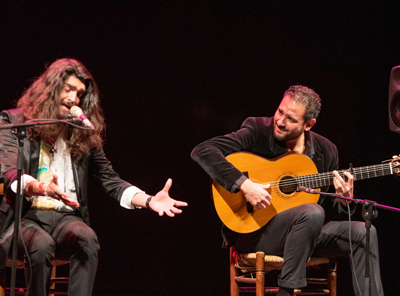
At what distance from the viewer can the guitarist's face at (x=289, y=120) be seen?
9.30ft

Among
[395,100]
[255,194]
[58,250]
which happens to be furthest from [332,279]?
[58,250]

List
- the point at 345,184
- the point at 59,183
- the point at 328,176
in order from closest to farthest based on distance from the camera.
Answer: the point at 59,183
the point at 345,184
the point at 328,176

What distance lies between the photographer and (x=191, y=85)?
12.7 feet

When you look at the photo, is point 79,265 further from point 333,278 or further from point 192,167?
point 192,167

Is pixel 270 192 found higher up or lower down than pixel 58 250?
higher up

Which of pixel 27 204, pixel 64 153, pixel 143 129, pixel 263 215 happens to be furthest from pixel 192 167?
pixel 27 204

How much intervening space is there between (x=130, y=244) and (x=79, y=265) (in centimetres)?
162

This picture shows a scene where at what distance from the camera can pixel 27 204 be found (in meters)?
2.21

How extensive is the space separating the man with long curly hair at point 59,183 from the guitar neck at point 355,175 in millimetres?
886

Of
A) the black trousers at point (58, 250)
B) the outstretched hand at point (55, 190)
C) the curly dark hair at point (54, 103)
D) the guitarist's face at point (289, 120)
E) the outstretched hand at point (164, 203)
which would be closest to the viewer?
the outstretched hand at point (55, 190)

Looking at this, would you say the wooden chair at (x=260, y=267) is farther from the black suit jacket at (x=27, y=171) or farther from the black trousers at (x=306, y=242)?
the black suit jacket at (x=27, y=171)

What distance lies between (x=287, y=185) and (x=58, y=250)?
1.39 m

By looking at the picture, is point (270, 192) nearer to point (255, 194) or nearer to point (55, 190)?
point (255, 194)

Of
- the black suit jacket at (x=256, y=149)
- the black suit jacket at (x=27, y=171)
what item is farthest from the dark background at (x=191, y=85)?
the black suit jacket at (x=27, y=171)
